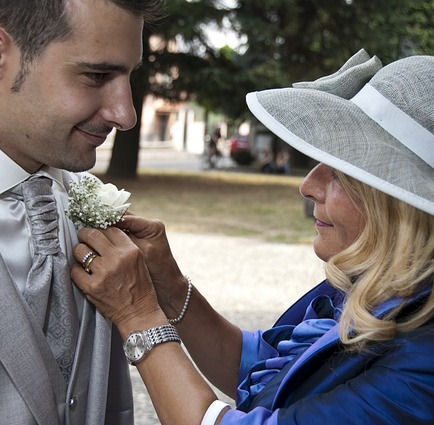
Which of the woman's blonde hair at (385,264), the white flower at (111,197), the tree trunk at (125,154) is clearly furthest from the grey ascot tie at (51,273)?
the tree trunk at (125,154)

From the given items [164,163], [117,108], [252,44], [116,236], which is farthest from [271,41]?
[117,108]

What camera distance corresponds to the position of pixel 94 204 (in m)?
1.96

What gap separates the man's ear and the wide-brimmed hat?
607 millimetres

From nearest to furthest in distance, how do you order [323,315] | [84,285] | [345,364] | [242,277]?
[345,364]
[84,285]
[323,315]
[242,277]

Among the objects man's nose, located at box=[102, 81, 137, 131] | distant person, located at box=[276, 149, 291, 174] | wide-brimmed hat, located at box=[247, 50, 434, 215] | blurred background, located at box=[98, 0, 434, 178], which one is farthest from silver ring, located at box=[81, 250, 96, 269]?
distant person, located at box=[276, 149, 291, 174]

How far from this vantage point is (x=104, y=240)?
2.02 metres

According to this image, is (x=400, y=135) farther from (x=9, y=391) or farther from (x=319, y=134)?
(x=9, y=391)

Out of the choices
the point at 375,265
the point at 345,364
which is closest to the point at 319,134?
the point at 375,265

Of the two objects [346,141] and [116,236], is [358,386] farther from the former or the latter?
[116,236]

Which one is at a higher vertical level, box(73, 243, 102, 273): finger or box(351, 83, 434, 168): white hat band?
box(351, 83, 434, 168): white hat band

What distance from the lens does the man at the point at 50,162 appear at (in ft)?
5.76

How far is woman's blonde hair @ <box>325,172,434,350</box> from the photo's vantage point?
1.79 m

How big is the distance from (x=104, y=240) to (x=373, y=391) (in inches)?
30.9

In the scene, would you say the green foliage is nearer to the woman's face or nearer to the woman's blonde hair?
the woman's face
